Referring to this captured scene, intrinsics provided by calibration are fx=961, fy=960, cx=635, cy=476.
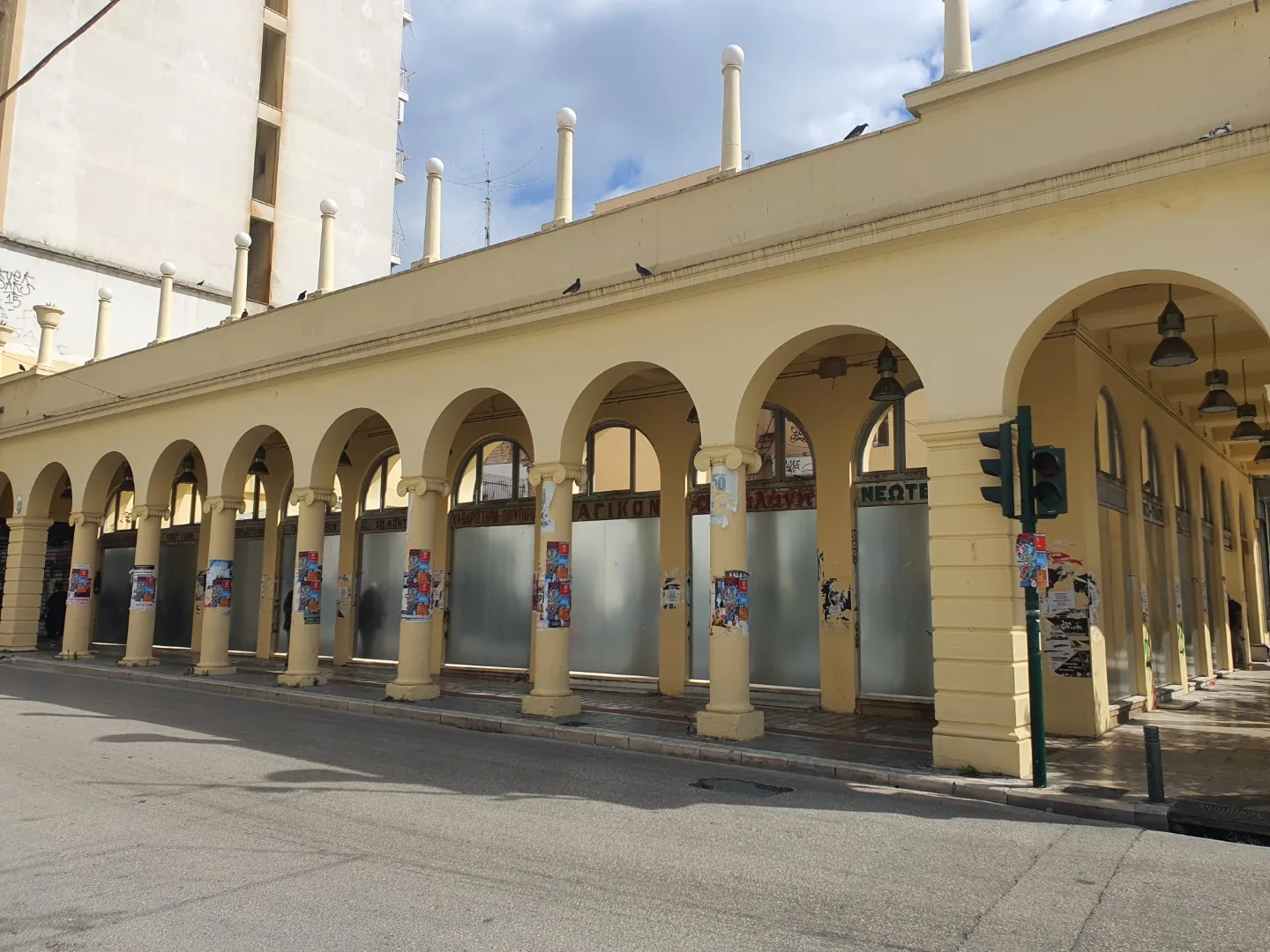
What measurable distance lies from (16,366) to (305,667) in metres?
17.1

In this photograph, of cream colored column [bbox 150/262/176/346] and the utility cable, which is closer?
the utility cable

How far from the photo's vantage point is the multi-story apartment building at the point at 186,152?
27.7 meters

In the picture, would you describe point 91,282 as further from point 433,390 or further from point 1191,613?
point 1191,613

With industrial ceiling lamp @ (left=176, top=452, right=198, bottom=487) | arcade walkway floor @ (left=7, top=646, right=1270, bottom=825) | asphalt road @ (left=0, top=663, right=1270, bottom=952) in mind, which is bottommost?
asphalt road @ (left=0, top=663, right=1270, bottom=952)

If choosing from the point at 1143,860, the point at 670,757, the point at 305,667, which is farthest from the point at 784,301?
the point at 305,667

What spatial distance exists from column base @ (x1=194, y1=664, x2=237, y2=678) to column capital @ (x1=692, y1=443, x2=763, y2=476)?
37.7 ft

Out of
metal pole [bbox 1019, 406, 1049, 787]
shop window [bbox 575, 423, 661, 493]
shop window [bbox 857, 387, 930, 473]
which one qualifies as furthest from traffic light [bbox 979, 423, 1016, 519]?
shop window [bbox 575, 423, 661, 493]

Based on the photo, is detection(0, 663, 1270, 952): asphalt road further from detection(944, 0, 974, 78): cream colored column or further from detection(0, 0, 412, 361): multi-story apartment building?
detection(0, 0, 412, 361): multi-story apartment building

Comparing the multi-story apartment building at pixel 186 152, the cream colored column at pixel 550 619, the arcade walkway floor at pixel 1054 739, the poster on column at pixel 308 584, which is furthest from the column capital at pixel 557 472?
the multi-story apartment building at pixel 186 152

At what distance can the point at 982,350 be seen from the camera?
967 cm

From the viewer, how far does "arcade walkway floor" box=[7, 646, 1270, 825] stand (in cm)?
867

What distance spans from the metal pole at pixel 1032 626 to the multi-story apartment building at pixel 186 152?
27782 millimetres

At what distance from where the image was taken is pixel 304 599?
16.5m

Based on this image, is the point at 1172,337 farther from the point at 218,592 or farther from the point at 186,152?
the point at 186,152
